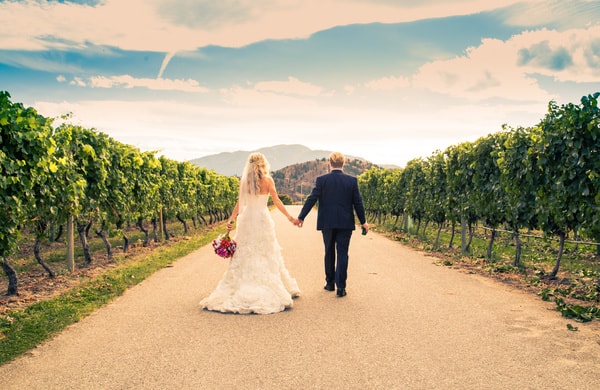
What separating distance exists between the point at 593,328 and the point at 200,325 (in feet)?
15.4

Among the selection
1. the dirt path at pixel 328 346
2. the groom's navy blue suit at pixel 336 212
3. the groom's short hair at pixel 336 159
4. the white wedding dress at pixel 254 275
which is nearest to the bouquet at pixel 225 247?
the white wedding dress at pixel 254 275

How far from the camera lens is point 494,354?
15.1ft

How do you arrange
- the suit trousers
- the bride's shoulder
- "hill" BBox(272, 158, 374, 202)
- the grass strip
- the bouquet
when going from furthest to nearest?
"hill" BBox(272, 158, 374, 202), the suit trousers, the bride's shoulder, the bouquet, the grass strip

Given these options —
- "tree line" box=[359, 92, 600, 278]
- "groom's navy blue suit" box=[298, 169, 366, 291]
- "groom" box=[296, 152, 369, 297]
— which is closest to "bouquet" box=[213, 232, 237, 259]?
"groom" box=[296, 152, 369, 297]

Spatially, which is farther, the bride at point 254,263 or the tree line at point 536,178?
the tree line at point 536,178

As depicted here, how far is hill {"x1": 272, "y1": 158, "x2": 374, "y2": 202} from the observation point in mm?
152188

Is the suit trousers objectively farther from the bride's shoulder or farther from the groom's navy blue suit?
the bride's shoulder

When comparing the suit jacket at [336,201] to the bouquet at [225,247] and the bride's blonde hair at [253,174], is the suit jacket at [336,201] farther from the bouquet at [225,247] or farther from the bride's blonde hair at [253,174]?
the bouquet at [225,247]

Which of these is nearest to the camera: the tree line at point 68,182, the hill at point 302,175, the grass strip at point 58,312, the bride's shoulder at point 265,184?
the grass strip at point 58,312

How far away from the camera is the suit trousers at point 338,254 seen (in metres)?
7.29

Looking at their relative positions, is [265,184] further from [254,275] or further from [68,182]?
[68,182]

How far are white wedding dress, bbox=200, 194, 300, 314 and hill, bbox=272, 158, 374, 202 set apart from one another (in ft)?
453

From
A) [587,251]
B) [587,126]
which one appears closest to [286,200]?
[587,251]

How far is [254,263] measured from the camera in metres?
6.82
